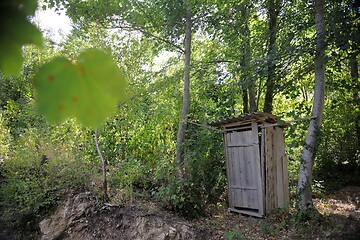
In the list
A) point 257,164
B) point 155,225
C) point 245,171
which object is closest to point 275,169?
point 257,164

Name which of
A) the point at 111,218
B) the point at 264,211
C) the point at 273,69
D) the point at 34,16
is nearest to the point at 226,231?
the point at 264,211

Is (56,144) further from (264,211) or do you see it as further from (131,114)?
(264,211)

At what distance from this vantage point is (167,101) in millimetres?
6102

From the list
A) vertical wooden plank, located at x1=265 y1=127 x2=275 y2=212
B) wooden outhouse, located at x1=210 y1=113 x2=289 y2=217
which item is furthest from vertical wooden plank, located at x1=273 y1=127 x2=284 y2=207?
vertical wooden plank, located at x1=265 y1=127 x2=275 y2=212

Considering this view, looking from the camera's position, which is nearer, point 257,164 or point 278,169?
point 257,164

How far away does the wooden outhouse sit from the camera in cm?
518

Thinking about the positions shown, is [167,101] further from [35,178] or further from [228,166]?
[35,178]

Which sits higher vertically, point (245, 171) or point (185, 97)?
point (185, 97)

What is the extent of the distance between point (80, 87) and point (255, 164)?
5.18m

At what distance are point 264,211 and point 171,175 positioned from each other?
171 cm

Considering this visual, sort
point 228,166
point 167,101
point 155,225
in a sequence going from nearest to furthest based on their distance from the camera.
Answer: point 155,225
point 228,166
point 167,101

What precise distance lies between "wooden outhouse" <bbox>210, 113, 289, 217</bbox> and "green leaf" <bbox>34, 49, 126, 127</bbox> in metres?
4.94

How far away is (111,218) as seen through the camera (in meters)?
4.49

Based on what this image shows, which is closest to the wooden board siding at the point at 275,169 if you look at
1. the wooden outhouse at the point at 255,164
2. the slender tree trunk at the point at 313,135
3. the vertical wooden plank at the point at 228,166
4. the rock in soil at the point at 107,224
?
the wooden outhouse at the point at 255,164
